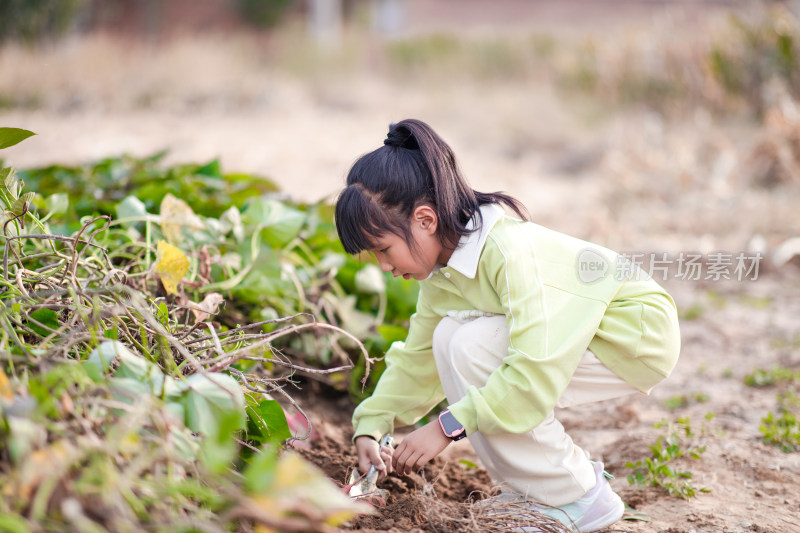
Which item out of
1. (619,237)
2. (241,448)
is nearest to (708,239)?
(619,237)

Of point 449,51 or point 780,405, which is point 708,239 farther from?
point 449,51

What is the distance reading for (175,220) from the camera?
6.66 ft

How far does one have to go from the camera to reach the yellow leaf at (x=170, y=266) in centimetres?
166

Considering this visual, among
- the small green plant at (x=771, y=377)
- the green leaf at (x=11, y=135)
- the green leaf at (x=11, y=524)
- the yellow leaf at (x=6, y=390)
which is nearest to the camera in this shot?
the green leaf at (x=11, y=524)

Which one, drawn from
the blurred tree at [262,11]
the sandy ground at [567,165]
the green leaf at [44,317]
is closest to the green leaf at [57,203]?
→ the green leaf at [44,317]

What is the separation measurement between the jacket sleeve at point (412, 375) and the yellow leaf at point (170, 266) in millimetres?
530

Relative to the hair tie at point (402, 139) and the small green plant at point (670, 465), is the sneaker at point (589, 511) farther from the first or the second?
the hair tie at point (402, 139)

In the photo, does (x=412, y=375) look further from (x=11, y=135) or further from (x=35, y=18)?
(x=35, y=18)

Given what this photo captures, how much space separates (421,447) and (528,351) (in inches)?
11.1

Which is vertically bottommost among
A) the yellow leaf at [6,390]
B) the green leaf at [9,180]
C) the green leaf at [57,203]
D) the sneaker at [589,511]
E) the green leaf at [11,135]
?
the sneaker at [589,511]

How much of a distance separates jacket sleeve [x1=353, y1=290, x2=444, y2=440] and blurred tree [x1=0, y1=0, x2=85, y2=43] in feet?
32.6

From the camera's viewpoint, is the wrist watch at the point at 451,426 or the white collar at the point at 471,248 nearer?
the wrist watch at the point at 451,426

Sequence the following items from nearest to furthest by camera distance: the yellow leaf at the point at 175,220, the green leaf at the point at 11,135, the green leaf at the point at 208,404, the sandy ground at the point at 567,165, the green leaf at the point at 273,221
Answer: the green leaf at the point at 208,404, the green leaf at the point at 11,135, the sandy ground at the point at 567,165, the yellow leaf at the point at 175,220, the green leaf at the point at 273,221

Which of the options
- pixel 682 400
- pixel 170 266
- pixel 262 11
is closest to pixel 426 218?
pixel 170 266
